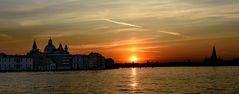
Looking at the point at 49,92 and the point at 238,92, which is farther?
the point at 49,92

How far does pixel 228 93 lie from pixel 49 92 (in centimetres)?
2181

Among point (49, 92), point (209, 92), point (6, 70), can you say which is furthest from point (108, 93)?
point (6, 70)

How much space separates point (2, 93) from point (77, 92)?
9031mm

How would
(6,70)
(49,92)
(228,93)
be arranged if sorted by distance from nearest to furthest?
1. (228,93)
2. (49,92)
3. (6,70)

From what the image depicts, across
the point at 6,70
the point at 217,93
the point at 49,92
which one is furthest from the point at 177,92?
the point at 6,70

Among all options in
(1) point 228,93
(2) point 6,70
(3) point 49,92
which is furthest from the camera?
(2) point 6,70

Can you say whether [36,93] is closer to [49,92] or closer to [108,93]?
[49,92]

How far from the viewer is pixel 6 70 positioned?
19988cm

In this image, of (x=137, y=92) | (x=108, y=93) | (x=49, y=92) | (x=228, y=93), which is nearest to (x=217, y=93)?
(x=228, y=93)

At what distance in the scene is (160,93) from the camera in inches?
1973

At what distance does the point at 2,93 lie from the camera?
50.8m

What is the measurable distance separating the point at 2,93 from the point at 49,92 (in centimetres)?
568

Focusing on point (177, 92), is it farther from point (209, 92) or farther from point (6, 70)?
point (6, 70)

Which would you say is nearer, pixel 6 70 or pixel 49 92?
pixel 49 92
